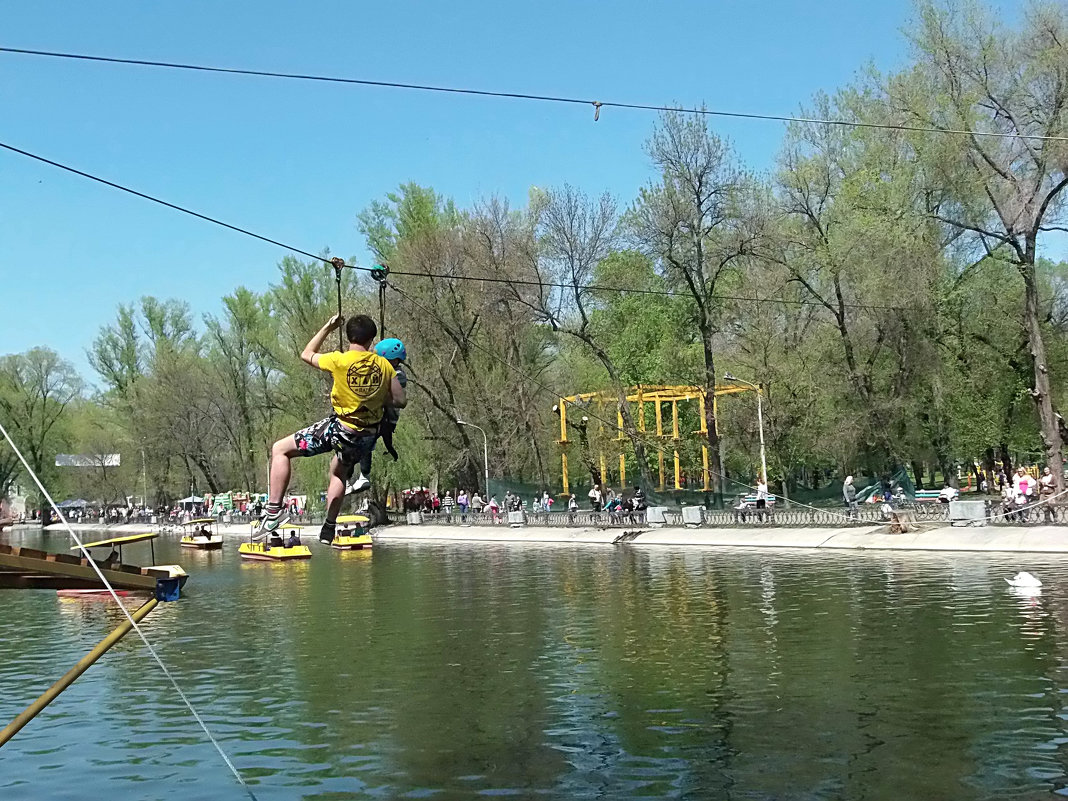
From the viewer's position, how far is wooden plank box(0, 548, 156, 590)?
9875 millimetres

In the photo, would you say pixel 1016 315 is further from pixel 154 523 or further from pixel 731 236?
pixel 154 523

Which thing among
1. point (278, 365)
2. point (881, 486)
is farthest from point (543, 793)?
point (278, 365)

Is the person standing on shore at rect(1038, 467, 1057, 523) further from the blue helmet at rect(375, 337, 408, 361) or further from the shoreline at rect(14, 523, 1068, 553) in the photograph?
the blue helmet at rect(375, 337, 408, 361)

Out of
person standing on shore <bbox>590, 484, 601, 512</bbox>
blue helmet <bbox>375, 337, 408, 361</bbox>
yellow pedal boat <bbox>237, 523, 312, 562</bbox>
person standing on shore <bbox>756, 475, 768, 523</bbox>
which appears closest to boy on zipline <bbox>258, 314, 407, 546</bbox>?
blue helmet <bbox>375, 337, 408, 361</bbox>

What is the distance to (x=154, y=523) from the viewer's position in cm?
10069

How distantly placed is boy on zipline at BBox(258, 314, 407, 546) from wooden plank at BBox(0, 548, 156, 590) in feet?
4.37

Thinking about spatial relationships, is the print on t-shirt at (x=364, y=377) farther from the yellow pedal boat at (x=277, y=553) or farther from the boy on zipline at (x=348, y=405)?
the yellow pedal boat at (x=277, y=553)

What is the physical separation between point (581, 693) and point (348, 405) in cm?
950

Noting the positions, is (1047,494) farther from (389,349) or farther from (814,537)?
(389,349)

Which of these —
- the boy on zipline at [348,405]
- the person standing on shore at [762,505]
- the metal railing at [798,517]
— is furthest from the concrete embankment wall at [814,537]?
the boy on zipline at [348,405]

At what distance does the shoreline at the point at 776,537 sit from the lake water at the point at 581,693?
14.4ft

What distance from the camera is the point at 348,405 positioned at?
36.0 ft

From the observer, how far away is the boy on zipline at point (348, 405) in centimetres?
1086

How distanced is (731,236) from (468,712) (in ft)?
129
